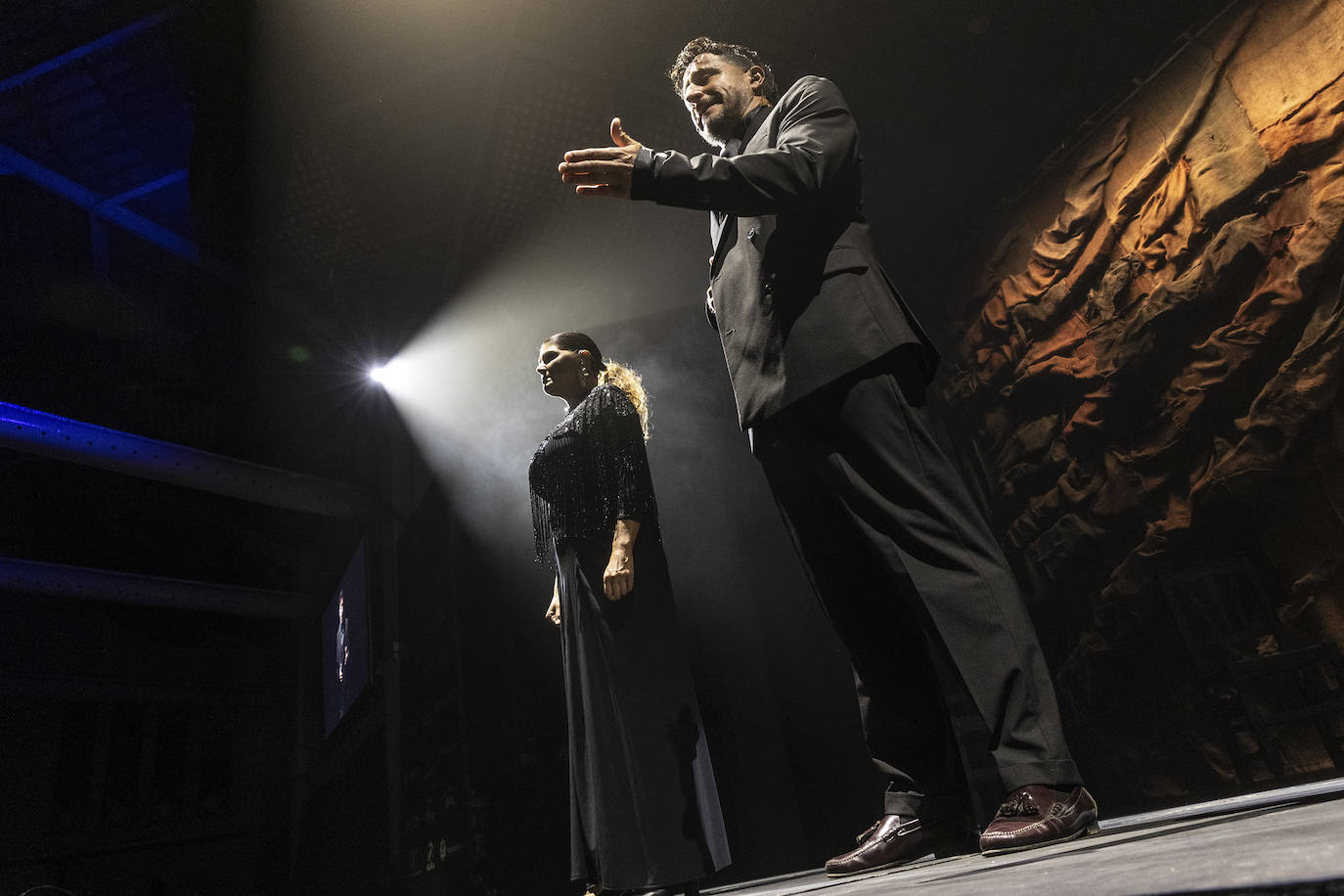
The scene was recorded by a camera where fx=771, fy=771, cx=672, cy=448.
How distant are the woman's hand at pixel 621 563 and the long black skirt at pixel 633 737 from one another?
75 millimetres

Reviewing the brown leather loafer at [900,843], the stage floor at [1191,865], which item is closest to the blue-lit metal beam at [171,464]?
the brown leather loafer at [900,843]

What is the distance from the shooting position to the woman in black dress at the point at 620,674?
172cm

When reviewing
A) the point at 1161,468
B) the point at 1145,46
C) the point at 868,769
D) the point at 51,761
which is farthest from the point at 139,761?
the point at 1145,46

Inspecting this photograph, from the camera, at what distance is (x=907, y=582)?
1.14 m

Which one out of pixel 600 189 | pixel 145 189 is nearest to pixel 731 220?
pixel 600 189

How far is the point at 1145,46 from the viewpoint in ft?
10.5

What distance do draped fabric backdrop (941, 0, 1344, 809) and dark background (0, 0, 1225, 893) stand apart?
0.35 m

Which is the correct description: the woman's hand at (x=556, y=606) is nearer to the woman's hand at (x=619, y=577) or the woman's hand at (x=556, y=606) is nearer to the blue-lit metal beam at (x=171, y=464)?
the woman's hand at (x=619, y=577)

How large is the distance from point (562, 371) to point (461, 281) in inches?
104

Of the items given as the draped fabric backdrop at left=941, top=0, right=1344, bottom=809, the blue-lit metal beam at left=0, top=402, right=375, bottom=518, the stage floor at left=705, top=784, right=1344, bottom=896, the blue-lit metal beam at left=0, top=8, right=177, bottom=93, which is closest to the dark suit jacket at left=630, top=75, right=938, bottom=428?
the stage floor at left=705, top=784, right=1344, bottom=896

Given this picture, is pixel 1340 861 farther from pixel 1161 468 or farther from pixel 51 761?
pixel 51 761

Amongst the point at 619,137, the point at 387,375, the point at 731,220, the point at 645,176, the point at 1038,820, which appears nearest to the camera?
the point at 1038,820

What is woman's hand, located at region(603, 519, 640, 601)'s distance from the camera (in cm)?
182

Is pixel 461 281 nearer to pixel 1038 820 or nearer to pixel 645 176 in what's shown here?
pixel 645 176
